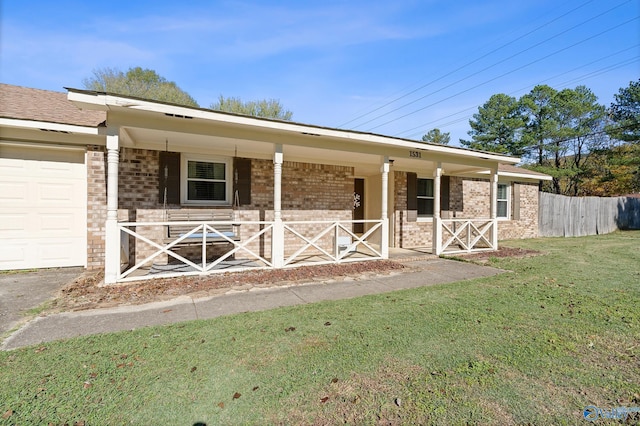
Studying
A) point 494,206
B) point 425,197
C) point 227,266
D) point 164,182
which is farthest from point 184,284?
point 494,206

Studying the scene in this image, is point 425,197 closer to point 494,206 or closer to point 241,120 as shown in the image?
point 494,206

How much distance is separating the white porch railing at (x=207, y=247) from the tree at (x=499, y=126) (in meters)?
25.3

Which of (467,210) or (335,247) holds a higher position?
(467,210)

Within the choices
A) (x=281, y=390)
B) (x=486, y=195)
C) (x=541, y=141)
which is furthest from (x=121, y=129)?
(x=541, y=141)

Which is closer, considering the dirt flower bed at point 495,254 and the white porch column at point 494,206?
the dirt flower bed at point 495,254

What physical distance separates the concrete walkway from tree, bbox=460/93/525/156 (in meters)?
26.0

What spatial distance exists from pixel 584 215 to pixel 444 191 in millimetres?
9937

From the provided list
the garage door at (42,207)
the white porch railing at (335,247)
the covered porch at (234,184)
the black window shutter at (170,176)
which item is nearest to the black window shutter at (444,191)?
the covered porch at (234,184)

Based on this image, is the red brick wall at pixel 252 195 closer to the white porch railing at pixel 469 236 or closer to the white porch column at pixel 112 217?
the white porch column at pixel 112 217

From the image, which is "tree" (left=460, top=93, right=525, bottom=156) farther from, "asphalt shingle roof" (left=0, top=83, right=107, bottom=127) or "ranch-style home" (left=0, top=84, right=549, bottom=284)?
"asphalt shingle roof" (left=0, top=83, right=107, bottom=127)

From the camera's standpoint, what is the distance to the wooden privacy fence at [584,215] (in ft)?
45.7

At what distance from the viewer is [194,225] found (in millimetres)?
6301

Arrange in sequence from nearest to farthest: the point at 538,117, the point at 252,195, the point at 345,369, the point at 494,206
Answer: the point at 345,369
the point at 252,195
the point at 494,206
the point at 538,117

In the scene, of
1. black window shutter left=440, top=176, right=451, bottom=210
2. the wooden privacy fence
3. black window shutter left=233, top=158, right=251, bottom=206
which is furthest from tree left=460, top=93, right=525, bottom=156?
black window shutter left=233, top=158, right=251, bottom=206
